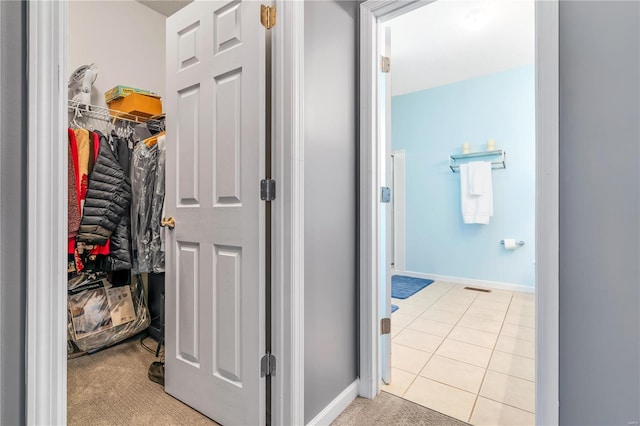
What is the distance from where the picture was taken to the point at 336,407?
1.46m

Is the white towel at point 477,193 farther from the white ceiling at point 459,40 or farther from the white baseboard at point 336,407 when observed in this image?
the white baseboard at point 336,407

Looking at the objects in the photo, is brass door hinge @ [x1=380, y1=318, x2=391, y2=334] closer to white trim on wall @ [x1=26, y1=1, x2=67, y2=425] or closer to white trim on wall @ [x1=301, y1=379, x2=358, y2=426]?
white trim on wall @ [x1=301, y1=379, x2=358, y2=426]

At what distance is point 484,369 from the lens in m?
1.93

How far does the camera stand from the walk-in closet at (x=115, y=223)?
168 cm

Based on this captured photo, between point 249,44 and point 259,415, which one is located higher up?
point 249,44

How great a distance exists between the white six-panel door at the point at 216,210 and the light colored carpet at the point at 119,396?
0.24ft

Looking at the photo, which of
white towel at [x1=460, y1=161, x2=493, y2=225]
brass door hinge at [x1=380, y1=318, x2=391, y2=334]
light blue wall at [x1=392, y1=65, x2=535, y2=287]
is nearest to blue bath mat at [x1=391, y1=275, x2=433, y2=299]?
light blue wall at [x1=392, y1=65, x2=535, y2=287]

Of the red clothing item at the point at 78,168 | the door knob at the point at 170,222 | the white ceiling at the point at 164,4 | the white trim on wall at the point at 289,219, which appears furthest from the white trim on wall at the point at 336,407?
the white ceiling at the point at 164,4

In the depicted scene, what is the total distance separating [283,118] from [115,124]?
6.56 ft

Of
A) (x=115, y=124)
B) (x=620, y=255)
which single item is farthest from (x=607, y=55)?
(x=115, y=124)

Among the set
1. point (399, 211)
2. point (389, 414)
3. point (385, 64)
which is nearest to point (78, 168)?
point (385, 64)

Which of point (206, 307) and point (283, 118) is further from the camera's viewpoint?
point (206, 307)

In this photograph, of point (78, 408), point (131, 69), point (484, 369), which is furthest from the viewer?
point (131, 69)

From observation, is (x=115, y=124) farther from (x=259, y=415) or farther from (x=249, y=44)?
(x=259, y=415)
